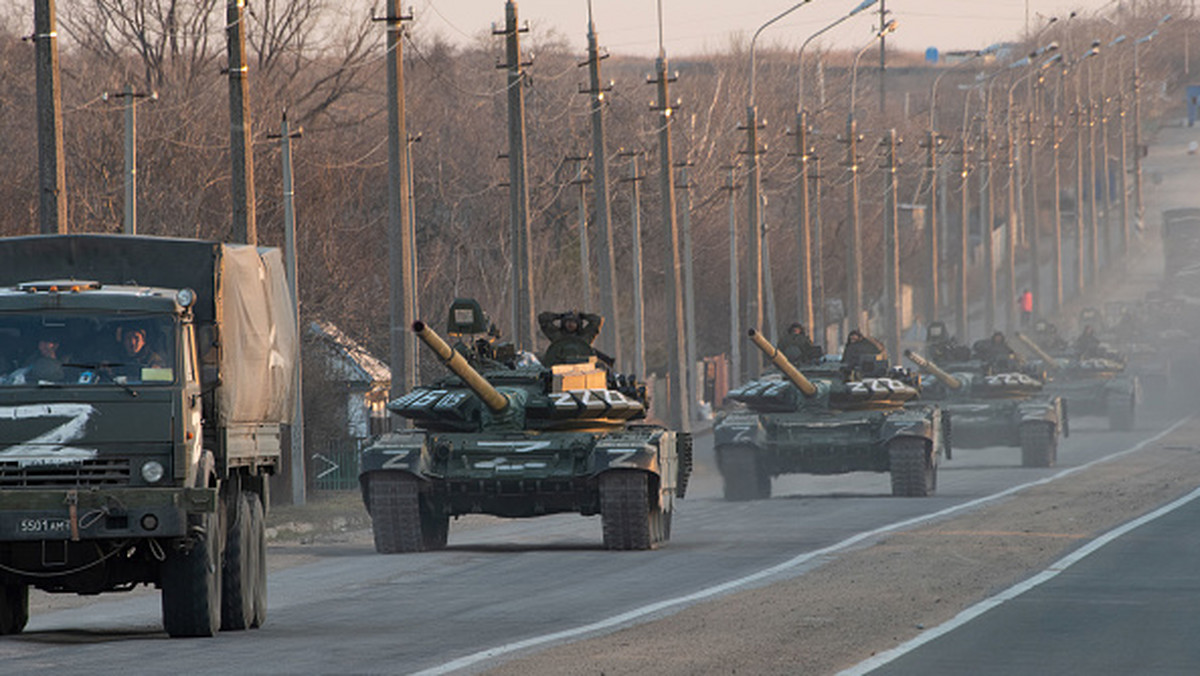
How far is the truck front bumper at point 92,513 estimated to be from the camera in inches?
529

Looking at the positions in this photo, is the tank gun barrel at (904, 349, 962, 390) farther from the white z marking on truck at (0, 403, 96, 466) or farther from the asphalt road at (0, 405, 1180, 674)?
the white z marking on truck at (0, 403, 96, 466)

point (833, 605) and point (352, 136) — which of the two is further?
point (352, 136)

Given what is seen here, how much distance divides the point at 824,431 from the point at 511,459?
10522 millimetres

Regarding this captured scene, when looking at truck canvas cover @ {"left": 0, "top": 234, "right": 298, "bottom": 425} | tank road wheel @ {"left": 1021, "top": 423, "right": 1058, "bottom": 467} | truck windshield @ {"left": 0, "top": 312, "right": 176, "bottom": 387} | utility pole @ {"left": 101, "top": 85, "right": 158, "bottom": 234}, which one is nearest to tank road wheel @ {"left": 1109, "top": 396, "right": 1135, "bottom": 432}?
tank road wheel @ {"left": 1021, "top": 423, "right": 1058, "bottom": 467}

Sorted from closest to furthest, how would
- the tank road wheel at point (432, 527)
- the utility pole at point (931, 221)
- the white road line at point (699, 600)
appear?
the white road line at point (699, 600) → the tank road wheel at point (432, 527) → the utility pole at point (931, 221)

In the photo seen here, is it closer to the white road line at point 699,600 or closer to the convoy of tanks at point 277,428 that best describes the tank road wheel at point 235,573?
the convoy of tanks at point 277,428

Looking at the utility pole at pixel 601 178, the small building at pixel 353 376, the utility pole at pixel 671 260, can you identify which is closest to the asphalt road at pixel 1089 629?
the small building at pixel 353 376

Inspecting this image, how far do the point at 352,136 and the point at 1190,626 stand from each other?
46.2 metres

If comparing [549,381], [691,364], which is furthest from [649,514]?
[691,364]

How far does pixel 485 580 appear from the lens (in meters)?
20.0

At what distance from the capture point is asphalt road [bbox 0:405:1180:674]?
537 inches

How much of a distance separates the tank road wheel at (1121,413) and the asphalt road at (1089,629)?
1491 inches

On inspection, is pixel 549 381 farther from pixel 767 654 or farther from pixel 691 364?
pixel 691 364

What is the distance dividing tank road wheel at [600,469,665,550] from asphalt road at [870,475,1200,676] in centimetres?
444
